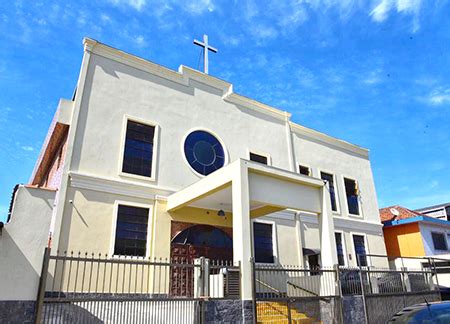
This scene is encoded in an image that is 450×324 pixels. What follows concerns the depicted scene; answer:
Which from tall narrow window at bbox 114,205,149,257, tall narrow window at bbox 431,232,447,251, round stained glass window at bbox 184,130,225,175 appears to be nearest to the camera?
tall narrow window at bbox 114,205,149,257

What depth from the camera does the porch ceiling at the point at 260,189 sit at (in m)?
10.2

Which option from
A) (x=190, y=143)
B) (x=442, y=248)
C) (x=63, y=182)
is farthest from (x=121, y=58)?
(x=442, y=248)

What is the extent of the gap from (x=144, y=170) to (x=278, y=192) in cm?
494

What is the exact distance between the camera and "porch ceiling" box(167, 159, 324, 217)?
10195mm

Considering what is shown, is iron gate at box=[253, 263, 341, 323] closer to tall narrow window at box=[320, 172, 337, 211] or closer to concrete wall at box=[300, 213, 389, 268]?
concrete wall at box=[300, 213, 389, 268]

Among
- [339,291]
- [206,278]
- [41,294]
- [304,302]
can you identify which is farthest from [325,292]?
[41,294]

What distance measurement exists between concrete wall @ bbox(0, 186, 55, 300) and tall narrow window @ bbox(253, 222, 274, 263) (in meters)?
9.26

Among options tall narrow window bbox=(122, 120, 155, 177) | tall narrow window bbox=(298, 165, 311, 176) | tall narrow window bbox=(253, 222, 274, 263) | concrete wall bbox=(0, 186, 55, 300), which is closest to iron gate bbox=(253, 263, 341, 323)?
tall narrow window bbox=(253, 222, 274, 263)

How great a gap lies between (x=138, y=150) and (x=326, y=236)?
23.4 ft

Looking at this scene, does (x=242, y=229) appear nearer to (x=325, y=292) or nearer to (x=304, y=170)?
(x=325, y=292)

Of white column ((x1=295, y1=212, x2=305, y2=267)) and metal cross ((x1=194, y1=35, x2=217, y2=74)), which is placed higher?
metal cross ((x1=194, y1=35, x2=217, y2=74))

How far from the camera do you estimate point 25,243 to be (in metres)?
6.51

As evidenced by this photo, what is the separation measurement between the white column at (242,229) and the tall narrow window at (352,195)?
11.6 meters

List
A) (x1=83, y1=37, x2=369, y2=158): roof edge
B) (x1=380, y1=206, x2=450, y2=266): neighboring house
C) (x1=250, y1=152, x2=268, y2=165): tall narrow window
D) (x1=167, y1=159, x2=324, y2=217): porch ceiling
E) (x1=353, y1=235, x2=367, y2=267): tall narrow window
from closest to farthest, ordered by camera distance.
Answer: (x1=167, y1=159, x2=324, y2=217): porch ceiling → (x1=83, y1=37, x2=369, y2=158): roof edge → (x1=250, y1=152, x2=268, y2=165): tall narrow window → (x1=353, y1=235, x2=367, y2=267): tall narrow window → (x1=380, y1=206, x2=450, y2=266): neighboring house
